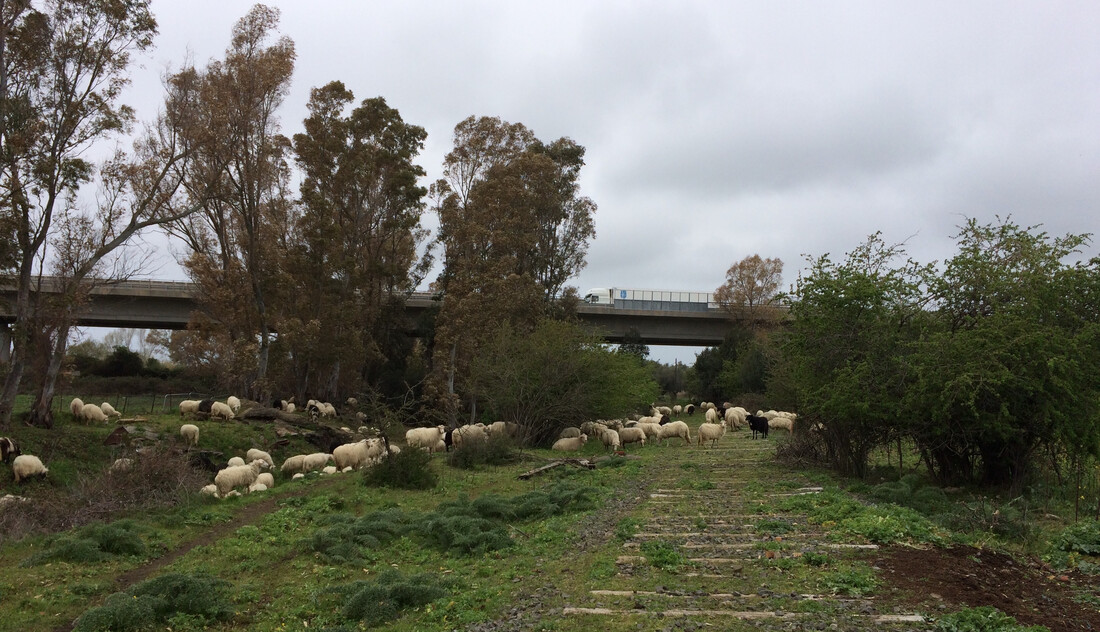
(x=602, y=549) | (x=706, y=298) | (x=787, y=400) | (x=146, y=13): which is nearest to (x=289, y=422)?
(x=146, y=13)

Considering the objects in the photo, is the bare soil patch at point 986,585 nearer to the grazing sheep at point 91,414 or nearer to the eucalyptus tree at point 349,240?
the grazing sheep at point 91,414

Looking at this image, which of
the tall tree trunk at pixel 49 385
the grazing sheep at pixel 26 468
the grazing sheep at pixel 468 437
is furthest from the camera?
the tall tree trunk at pixel 49 385

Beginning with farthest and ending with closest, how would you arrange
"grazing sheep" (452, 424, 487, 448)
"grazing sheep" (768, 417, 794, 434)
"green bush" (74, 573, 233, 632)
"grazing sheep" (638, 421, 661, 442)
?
"grazing sheep" (768, 417, 794, 434) → "grazing sheep" (638, 421, 661, 442) → "grazing sheep" (452, 424, 487, 448) → "green bush" (74, 573, 233, 632)

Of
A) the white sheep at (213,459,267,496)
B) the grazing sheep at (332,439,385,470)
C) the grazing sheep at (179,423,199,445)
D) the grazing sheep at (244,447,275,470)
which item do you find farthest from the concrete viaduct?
the white sheep at (213,459,267,496)

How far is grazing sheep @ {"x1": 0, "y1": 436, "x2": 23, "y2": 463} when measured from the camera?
21703mm

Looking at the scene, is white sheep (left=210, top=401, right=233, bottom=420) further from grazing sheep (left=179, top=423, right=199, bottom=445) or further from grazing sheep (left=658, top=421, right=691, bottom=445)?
grazing sheep (left=658, top=421, right=691, bottom=445)

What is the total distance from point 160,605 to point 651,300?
5522 centimetres

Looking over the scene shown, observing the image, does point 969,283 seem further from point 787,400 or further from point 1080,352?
point 787,400

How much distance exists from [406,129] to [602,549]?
42109 millimetres

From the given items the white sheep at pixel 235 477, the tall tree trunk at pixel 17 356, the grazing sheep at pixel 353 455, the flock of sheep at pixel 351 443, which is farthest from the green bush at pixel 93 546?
the tall tree trunk at pixel 17 356

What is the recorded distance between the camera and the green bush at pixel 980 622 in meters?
6.84

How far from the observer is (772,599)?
7.96m

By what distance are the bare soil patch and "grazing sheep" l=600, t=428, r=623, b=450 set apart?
17.8m

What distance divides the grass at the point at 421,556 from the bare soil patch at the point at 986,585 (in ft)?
1.41
